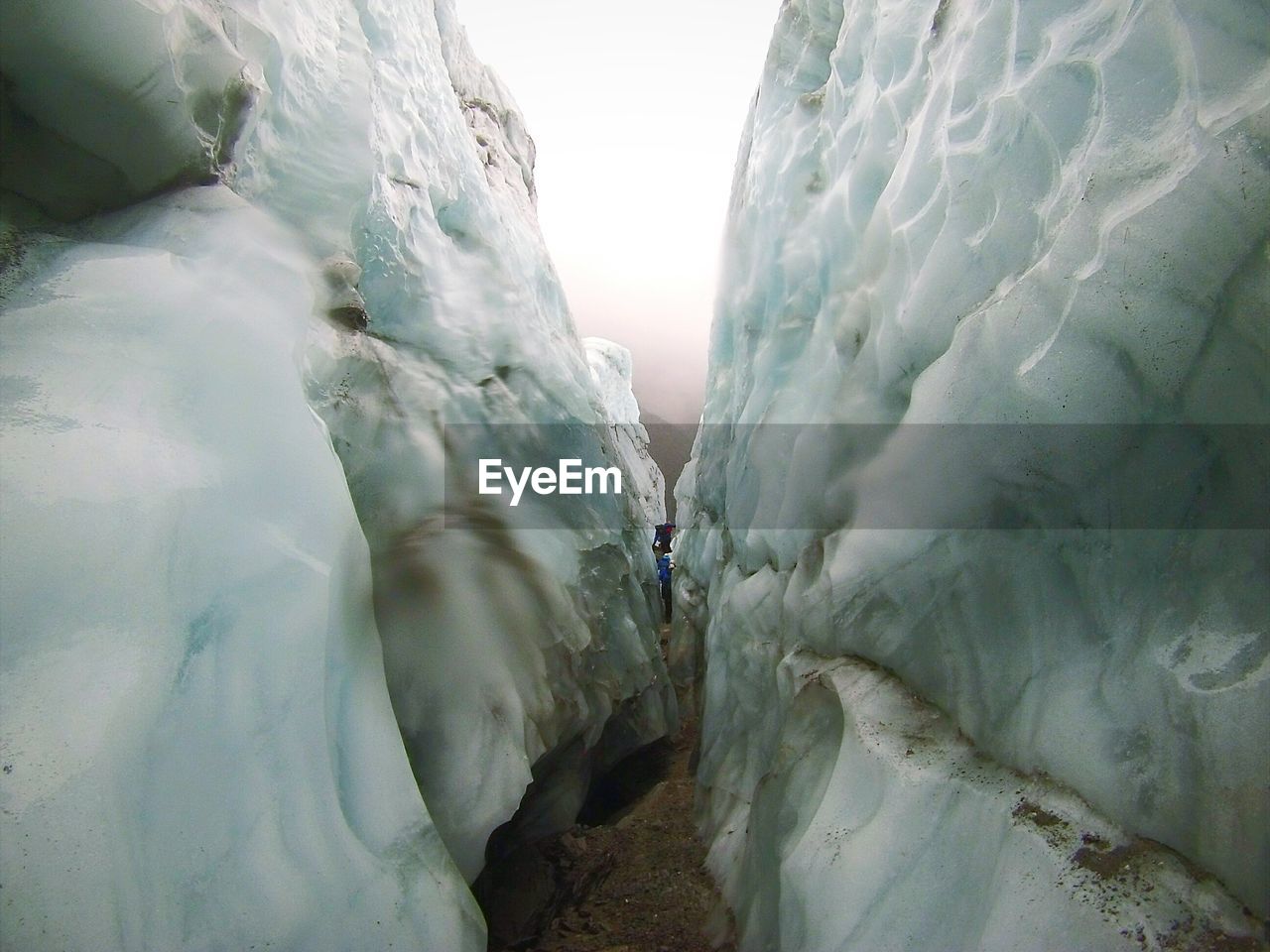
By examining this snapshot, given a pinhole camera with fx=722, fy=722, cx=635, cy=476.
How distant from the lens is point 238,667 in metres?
1.47

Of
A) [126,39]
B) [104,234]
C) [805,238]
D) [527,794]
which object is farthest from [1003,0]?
[527,794]

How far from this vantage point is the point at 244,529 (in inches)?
61.9

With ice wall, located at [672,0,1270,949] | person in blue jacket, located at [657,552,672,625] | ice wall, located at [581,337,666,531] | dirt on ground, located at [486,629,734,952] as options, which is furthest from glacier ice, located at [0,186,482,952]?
ice wall, located at [581,337,666,531]

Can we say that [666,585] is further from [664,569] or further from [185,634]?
[185,634]

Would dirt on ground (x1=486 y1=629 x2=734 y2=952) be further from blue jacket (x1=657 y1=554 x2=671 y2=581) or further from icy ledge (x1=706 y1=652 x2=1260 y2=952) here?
blue jacket (x1=657 y1=554 x2=671 y2=581)

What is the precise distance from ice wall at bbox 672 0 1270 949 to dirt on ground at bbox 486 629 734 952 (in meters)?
0.20

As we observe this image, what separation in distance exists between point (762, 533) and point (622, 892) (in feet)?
4.66

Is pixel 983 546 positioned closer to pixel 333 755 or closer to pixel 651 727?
pixel 333 755

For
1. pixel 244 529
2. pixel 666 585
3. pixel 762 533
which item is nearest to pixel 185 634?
pixel 244 529

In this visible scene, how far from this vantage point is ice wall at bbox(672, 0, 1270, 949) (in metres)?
1.24

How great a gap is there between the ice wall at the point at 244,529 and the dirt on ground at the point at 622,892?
238 mm

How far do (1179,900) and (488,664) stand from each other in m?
1.89

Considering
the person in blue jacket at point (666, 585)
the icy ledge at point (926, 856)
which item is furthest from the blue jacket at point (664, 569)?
the icy ledge at point (926, 856)

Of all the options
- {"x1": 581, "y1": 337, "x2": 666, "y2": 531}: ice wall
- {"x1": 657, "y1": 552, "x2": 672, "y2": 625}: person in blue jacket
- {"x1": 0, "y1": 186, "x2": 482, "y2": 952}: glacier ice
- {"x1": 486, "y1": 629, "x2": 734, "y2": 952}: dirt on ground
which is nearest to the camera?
{"x1": 0, "y1": 186, "x2": 482, "y2": 952}: glacier ice
